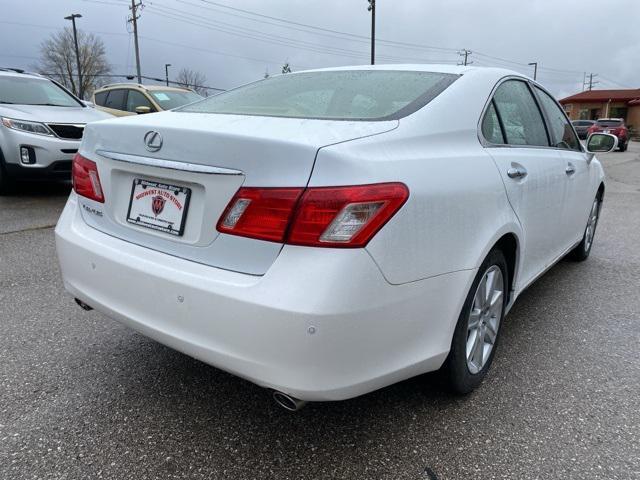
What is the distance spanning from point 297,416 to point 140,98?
8.70 m

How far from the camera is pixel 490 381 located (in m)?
2.56

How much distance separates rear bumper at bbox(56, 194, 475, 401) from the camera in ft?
5.31

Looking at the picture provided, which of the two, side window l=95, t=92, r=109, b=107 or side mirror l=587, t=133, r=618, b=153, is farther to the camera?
side window l=95, t=92, r=109, b=107

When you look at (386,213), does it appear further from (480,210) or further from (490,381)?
(490,381)

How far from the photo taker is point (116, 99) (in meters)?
10.3

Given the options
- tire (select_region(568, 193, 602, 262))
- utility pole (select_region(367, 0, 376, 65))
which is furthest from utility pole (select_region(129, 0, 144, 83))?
tire (select_region(568, 193, 602, 262))

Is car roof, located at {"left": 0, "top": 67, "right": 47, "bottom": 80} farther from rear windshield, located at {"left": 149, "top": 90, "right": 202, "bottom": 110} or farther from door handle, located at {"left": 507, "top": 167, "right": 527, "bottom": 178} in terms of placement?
door handle, located at {"left": 507, "top": 167, "right": 527, "bottom": 178}

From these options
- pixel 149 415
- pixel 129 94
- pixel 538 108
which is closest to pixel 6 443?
pixel 149 415

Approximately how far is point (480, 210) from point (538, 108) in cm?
148

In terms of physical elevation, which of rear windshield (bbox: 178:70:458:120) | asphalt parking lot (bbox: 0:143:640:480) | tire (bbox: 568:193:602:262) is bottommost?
asphalt parking lot (bbox: 0:143:640:480)

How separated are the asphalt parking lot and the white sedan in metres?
0.26

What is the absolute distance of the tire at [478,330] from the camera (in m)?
2.16

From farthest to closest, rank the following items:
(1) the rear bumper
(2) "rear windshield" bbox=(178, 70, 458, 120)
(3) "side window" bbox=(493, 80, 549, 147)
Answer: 1. (3) "side window" bbox=(493, 80, 549, 147)
2. (2) "rear windshield" bbox=(178, 70, 458, 120)
3. (1) the rear bumper

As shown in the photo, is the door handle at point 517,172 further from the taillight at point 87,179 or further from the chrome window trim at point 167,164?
the taillight at point 87,179
